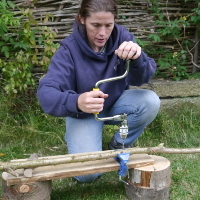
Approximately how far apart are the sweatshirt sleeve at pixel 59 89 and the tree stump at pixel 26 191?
1.36 feet

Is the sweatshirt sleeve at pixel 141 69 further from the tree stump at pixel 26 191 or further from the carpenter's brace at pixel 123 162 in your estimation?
the tree stump at pixel 26 191

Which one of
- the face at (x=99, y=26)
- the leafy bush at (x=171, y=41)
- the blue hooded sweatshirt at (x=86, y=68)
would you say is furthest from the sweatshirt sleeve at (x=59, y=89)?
the leafy bush at (x=171, y=41)

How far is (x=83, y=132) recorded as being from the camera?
2.46 m

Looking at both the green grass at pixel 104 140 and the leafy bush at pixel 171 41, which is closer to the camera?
the green grass at pixel 104 140

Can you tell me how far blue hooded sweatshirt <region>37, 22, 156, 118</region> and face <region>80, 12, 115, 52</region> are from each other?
8cm

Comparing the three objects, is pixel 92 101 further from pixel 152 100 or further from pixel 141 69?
pixel 152 100

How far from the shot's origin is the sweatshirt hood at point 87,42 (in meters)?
2.32

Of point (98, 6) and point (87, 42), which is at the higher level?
point (98, 6)

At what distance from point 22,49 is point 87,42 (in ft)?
4.66

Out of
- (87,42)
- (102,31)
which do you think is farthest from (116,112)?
(102,31)

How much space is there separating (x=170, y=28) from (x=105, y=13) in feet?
6.18

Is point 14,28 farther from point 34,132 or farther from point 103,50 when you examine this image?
point 103,50

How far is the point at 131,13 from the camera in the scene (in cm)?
384

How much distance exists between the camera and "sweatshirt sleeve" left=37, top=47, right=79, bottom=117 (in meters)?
2.01
